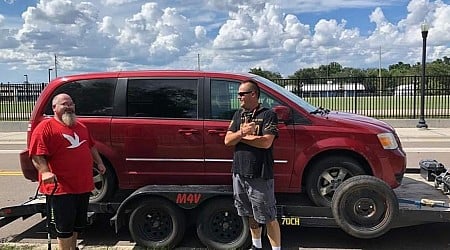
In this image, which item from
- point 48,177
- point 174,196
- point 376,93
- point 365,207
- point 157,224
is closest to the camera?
point 48,177

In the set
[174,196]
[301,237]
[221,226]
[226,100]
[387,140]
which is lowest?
[301,237]

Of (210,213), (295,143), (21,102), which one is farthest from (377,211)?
(21,102)

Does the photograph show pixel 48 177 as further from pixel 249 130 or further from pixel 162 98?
pixel 162 98

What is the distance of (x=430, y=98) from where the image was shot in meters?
21.5

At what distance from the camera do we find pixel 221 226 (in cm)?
544

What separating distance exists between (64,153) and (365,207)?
3.04 metres

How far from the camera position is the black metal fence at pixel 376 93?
20.7 metres

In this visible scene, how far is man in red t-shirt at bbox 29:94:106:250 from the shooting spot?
440 centimetres

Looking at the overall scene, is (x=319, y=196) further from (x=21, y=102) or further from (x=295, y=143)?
(x=21, y=102)

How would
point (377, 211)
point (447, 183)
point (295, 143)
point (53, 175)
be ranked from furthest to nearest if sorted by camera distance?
point (447, 183) < point (295, 143) < point (377, 211) < point (53, 175)

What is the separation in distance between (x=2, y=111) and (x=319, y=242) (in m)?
21.6

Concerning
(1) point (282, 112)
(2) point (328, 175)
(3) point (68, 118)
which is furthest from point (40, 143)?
(2) point (328, 175)

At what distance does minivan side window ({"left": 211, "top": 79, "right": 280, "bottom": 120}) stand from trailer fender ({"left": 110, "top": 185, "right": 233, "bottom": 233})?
34.6 inches

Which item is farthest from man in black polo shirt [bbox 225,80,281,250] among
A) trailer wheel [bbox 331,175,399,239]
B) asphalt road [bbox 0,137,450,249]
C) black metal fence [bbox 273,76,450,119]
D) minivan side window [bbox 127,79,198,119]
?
black metal fence [bbox 273,76,450,119]
